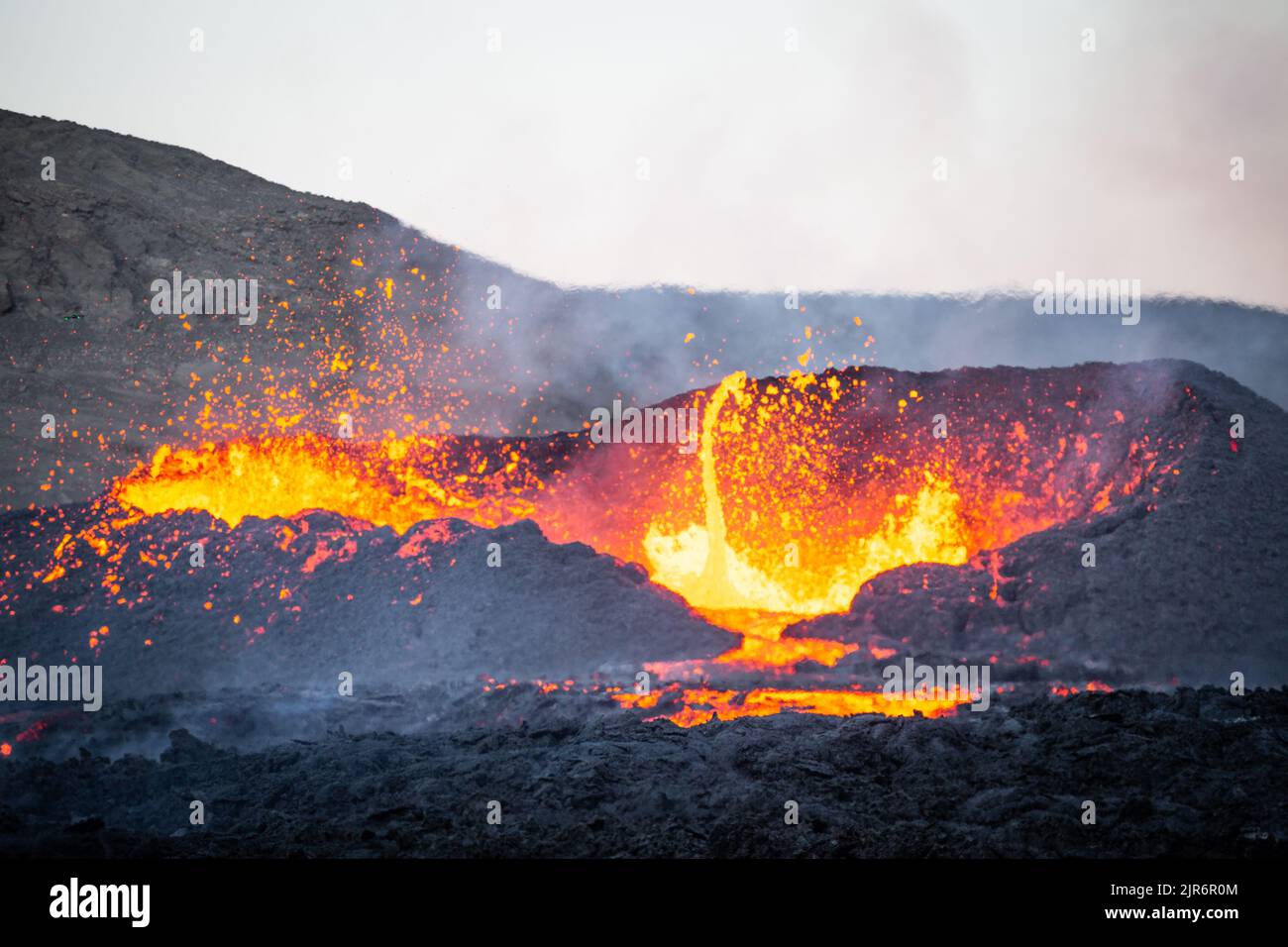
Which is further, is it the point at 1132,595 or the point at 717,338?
the point at 717,338

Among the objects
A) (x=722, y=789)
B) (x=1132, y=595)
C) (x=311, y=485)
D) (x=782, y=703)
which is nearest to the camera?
(x=722, y=789)

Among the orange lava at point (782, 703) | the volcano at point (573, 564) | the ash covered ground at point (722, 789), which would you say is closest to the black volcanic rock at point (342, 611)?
the volcano at point (573, 564)

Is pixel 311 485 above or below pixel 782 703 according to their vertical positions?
above

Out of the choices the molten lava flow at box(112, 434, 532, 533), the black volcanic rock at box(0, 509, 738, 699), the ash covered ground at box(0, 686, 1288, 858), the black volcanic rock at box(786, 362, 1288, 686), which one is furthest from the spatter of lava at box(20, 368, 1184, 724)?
the ash covered ground at box(0, 686, 1288, 858)

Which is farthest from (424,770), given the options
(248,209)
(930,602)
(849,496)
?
(248,209)

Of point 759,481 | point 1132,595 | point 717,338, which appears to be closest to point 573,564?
point 759,481

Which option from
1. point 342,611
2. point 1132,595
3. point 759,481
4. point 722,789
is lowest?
point 722,789

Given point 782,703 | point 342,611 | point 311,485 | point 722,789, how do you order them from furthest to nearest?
point 311,485
point 342,611
point 782,703
point 722,789

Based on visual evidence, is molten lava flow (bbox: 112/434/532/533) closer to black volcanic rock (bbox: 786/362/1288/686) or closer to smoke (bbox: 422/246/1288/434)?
smoke (bbox: 422/246/1288/434)

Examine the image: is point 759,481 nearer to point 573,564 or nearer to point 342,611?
point 573,564

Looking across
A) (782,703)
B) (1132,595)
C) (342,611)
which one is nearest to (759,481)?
(1132,595)

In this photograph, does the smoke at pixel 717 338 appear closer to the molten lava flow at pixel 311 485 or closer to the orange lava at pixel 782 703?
the molten lava flow at pixel 311 485

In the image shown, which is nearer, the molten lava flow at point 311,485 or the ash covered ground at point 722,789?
the ash covered ground at point 722,789
